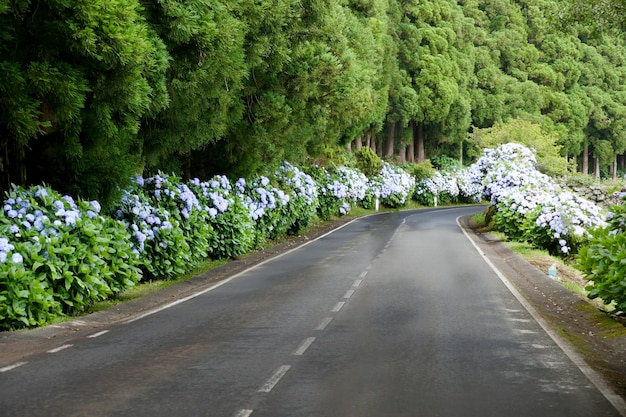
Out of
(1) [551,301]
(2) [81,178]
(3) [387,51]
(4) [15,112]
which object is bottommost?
(1) [551,301]

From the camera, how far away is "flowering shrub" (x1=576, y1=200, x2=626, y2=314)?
1167 cm

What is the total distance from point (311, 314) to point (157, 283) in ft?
18.3

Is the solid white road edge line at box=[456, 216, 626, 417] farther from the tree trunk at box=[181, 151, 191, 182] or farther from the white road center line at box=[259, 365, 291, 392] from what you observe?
the tree trunk at box=[181, 151, 191, 182]

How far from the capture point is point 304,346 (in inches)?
402

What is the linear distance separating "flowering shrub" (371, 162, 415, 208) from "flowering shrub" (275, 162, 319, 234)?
22.5 metres

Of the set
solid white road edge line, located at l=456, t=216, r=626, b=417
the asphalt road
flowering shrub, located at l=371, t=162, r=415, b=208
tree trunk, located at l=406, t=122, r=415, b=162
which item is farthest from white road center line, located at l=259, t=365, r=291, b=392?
tree trunk, located at l=406, t=122, r=415, b=162

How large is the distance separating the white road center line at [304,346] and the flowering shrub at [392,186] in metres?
45.6

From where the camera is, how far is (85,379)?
27.3ft

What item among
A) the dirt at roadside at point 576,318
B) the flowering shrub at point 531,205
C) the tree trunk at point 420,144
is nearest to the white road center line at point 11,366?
the dirt at roadside at point 576,318

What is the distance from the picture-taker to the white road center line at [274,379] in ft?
25.9

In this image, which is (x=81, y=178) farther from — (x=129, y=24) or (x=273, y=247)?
(x=273, y=247)

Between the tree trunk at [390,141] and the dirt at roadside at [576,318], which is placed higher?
the tree trunk at [390,141]

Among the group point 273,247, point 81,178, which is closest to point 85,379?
point 81,178

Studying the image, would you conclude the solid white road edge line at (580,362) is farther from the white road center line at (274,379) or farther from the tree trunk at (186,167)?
the tree trunk at (186,167)
